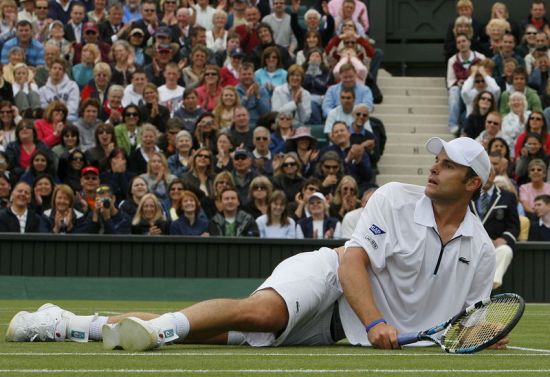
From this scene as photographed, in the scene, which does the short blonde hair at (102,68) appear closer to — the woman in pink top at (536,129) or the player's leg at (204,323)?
the woman in pink top at (536,129)

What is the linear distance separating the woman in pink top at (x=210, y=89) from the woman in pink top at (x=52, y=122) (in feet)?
7.15

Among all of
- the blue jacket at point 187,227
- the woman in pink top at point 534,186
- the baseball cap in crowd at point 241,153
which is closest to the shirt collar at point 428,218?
the blue jacket at point 187,227

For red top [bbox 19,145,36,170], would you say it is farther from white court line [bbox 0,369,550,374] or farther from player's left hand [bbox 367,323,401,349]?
white court line [bbox 0,369,550,374]

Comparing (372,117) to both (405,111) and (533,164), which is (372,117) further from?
(533,164)

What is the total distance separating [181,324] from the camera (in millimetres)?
7293

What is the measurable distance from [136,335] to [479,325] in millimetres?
1735

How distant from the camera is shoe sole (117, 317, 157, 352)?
706 cm

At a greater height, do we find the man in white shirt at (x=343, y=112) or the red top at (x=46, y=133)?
the man in white shirt at (x=343, y=112)

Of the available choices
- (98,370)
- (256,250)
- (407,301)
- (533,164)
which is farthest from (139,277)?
(98,370)

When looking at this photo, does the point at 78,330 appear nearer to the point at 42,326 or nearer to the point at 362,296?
the point at 42,326

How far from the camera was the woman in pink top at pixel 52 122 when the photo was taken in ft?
62.7

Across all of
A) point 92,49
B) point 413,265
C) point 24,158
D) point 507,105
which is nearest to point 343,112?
point 507,105

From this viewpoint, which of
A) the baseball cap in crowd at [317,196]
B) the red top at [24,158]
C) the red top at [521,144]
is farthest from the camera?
the red top at [521,144]

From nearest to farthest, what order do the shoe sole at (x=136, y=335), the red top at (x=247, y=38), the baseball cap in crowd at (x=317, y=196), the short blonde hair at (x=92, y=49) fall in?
the shoe sole at (x=136, y=335) → the baseball cap in crowd at (x=317, y=196) → the short blonde hair at (x=92, y=49) → the red top at (x=247, y=38)
